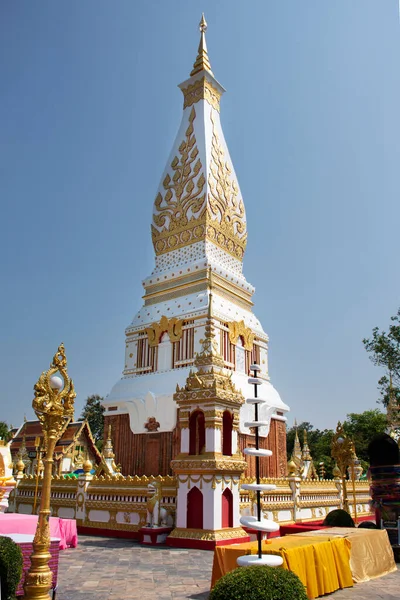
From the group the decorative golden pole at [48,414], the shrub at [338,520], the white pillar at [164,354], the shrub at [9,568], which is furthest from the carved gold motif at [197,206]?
the shrub at [9,568]

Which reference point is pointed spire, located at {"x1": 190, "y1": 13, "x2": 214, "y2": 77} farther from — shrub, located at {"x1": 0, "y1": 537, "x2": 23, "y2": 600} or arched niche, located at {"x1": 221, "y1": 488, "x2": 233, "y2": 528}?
shrub, located at {"x1": 0, "y1": 537, "x2": 23, "y2": 600}

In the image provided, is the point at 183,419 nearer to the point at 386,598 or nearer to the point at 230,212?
the point at 386,598

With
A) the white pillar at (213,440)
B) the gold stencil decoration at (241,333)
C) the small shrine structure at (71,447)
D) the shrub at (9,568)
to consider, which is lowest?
the shrub at (9,568)

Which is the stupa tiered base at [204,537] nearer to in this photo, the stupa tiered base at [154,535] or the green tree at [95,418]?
the stupa tiered base at [154,535]

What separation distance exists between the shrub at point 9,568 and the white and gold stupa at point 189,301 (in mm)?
11723

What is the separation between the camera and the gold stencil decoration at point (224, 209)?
77.4ft

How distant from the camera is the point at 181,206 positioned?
24297 millimetres

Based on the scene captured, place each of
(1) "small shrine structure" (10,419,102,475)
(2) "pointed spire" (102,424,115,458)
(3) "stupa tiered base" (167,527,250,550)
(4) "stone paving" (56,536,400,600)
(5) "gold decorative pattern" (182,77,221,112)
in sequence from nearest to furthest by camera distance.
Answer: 1. (4) "stone paving" (56,536,400,600)
2. (3) "stupa tiered base" (167,527,250,550)
3. (2) "pointed spire" (102,424,115,458)
4. (5) "gold decorative pattern" (182,77,221,112)
5. (1) "small shrine structure" (10,419,102,475)

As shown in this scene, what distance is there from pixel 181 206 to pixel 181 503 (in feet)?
49.8

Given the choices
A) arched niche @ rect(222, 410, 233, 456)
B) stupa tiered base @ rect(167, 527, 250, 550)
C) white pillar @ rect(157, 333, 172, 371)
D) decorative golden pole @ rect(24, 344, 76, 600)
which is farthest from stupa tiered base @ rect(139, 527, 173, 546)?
white pillar @ rect(157, 333, 172, 371)

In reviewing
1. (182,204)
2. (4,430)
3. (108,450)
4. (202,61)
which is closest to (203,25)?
(202,61)

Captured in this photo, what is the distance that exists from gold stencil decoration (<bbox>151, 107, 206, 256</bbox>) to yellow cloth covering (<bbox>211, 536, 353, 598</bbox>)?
16.5m

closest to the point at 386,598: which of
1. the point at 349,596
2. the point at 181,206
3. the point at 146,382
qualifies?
the point at 349,596

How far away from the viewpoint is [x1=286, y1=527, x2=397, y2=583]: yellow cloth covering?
8.48m
